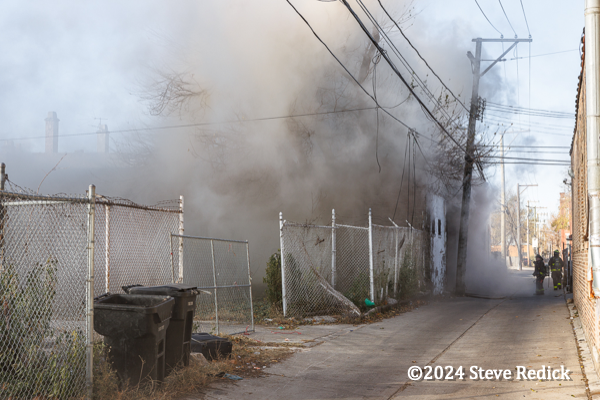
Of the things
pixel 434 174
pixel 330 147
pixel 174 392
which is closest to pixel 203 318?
pixel 174 392

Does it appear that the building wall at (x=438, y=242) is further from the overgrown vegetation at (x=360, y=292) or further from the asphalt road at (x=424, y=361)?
the asphalt road at (x=424, y=361)

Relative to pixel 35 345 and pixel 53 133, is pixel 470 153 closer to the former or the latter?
pixel 35 345

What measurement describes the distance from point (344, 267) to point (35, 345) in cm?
1117

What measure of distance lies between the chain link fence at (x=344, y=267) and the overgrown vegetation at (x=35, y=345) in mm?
6075

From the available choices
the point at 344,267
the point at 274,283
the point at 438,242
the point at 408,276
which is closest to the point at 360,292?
the point at 274,283

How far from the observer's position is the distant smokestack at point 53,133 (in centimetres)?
3550

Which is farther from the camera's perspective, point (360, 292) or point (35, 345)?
point (360, 292)

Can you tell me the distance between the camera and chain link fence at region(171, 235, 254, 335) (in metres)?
10.9

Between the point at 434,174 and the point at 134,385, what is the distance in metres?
18.0

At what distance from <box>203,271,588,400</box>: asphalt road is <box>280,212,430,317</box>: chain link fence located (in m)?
1.24

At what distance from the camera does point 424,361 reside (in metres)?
7.48

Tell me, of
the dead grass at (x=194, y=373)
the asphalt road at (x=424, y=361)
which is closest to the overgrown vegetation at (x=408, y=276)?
the asphalt road at (x=424, y=361)

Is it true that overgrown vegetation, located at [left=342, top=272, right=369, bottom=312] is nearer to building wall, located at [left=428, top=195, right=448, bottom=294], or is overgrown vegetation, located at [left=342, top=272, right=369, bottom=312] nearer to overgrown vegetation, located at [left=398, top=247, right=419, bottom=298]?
overgrown vegetation, located at [left=398, top=247, right=419, bottom=298]

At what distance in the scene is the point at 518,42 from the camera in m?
22.2
